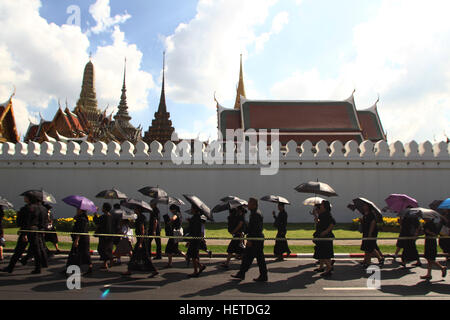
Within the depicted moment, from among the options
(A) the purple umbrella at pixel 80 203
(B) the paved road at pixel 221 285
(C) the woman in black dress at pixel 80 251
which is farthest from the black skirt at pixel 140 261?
(A) the purple umbrella at pixel 80 203

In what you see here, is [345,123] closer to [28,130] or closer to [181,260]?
[181,260]

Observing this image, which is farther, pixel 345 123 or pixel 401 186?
pixel 345 123

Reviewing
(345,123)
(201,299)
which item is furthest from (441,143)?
(201,299)

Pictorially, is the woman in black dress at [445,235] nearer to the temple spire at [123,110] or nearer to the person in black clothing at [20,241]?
the person in black clothing at [20,241]

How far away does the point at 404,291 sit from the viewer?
6.19 metres

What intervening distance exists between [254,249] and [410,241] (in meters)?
3.94

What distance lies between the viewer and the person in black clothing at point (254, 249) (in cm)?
674

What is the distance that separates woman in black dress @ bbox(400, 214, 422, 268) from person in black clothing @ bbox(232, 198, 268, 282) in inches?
140

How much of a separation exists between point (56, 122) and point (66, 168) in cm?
2203

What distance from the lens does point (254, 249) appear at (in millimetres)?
6754

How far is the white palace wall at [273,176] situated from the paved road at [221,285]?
7123 mm

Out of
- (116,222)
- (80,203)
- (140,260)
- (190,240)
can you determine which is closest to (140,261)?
(140,260)
